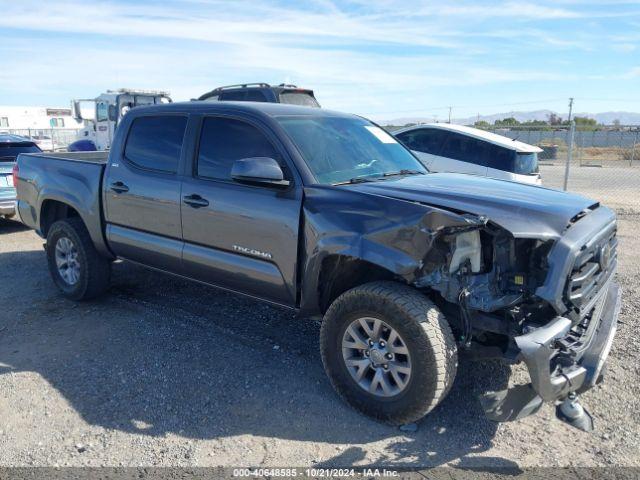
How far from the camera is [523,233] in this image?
10.2 feet

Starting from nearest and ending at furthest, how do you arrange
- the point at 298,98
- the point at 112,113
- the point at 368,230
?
1. the point at 368,230
2. the point at 298,98
3. the point at 112,113

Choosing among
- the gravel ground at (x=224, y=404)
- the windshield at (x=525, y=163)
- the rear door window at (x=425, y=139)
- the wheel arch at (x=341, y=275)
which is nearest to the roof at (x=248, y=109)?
→ the wheel arch at (x=341, y=275)

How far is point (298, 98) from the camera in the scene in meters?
12.4

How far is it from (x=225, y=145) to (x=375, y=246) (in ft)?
5.41

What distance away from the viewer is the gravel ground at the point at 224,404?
3152 mm

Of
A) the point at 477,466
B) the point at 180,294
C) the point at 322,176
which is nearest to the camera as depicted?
the point at 477,466

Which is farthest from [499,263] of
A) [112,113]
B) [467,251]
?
[112,113]

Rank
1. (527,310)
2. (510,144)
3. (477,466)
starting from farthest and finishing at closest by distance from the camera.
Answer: (510,144), (527,310), (477,466)

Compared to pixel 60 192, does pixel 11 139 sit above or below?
above

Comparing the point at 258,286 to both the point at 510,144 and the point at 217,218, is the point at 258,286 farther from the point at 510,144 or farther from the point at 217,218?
the point at 510,144

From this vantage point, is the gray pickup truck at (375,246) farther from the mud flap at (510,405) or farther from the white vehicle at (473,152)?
the white vehicle at (473,152)

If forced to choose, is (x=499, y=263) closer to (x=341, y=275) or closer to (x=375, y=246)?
(x=375, y=246)

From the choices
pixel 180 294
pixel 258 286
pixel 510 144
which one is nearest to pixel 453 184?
pixel 258 286

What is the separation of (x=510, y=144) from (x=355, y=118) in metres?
5.56
